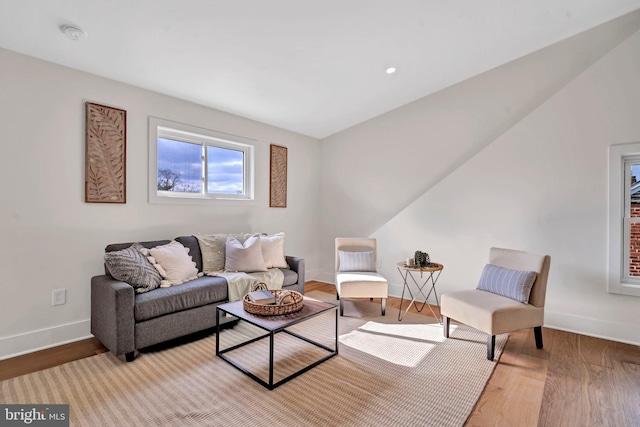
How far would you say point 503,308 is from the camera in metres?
2.45

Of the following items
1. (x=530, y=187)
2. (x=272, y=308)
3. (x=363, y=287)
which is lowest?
(x=363, y=287)

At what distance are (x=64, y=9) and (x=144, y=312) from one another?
2.19 metres

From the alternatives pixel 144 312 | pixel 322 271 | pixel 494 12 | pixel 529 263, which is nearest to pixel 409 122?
pixel 494 12

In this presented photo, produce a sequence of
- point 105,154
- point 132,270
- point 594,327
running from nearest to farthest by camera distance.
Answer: point 132,270, point 105,154, point 594,327

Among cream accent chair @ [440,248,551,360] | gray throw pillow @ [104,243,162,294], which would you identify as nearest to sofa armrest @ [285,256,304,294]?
gray throw pillow @ [104,243,162,294]

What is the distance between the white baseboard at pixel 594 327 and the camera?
2.82 m

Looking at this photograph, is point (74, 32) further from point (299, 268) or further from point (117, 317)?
point (299, 268)

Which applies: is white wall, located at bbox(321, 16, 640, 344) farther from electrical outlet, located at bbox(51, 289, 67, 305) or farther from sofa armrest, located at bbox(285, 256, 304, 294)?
electrical outlet, located at bbox(51, 289, 67, 305)

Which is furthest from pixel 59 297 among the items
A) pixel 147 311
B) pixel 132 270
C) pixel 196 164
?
pixel 196 164

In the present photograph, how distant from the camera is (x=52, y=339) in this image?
259 cm

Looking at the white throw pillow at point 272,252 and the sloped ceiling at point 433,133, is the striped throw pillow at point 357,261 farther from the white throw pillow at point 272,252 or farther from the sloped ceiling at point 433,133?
the sloped ceiling at point 433,133

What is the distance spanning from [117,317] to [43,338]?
0.90 m

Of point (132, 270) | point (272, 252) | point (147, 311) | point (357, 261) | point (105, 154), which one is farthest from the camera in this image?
point (357, 261)

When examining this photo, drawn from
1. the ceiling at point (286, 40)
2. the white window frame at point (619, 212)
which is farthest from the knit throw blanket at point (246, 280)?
the white window frame at point (619, 212)
